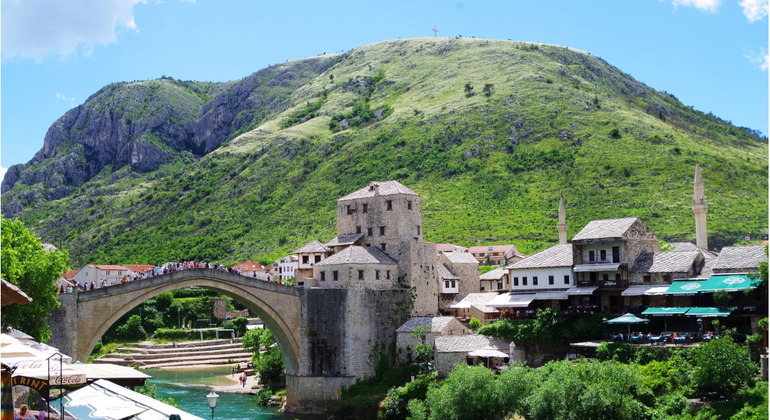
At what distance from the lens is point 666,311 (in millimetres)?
48312

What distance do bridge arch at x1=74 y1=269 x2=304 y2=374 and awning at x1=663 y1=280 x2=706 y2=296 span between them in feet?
84.3

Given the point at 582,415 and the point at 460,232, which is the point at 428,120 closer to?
the point at 460,232

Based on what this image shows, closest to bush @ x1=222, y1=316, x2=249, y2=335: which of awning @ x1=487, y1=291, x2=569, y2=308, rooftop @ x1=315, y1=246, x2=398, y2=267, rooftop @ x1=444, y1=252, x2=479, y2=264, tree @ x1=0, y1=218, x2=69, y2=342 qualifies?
rooftop @ x1=444, y1=252, x2=479, y2=264

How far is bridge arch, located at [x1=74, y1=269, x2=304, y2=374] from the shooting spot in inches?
1895

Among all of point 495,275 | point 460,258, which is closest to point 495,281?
point 495,275

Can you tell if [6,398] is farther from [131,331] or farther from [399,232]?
[131,331]

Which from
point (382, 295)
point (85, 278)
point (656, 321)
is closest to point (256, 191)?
point (85, 278)

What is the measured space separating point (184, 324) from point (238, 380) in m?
28.4

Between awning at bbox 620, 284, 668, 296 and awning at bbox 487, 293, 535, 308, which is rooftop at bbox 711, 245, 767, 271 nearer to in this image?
awning at bbox 620, 284, 668, 296

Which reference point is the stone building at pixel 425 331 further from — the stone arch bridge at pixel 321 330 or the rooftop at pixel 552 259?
the rooftop at pixel 552 259

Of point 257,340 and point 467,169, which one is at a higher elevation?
point 467,169

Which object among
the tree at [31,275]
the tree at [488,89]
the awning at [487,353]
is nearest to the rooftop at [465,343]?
the awning at [487,353]

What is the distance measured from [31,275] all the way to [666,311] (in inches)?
1448

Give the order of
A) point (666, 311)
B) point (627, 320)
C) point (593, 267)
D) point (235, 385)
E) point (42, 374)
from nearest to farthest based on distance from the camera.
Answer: point (42, 374) < point (627, 320) < point (666, 311) < point (593, 267) < point (235, 385)
